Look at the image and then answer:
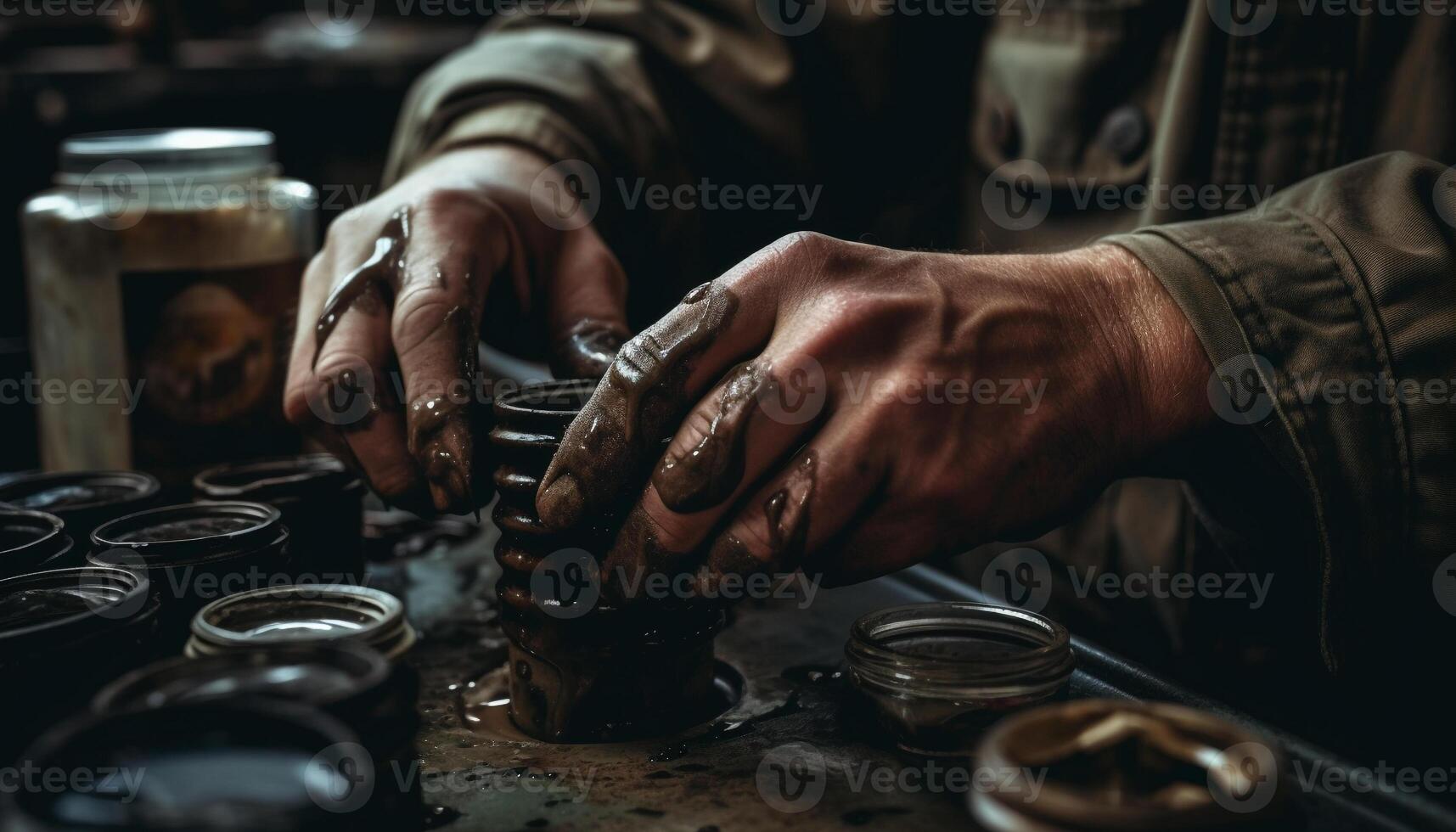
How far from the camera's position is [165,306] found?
1.58 metres

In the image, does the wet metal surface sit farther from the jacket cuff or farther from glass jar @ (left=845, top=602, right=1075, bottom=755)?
the jacket cuff

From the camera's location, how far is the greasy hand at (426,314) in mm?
1192

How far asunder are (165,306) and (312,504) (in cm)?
49

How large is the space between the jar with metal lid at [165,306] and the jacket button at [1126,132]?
3.93 ft

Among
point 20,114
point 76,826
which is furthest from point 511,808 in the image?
point 20,114

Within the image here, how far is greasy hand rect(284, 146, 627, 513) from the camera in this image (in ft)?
3.91

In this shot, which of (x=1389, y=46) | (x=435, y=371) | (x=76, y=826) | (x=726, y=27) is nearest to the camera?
(x=76, y=826)

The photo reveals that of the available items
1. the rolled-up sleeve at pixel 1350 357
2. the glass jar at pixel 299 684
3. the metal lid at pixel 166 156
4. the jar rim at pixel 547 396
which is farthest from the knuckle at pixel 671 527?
the metal lid at pixel 166 156

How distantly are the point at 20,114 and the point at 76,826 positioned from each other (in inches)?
127

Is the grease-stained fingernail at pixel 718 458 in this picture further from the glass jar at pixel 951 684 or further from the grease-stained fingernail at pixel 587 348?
the grease-stained fingernail at pixel 587 348

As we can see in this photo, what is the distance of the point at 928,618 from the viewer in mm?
1103

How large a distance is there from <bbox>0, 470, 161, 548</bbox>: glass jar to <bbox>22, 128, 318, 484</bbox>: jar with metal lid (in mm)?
254

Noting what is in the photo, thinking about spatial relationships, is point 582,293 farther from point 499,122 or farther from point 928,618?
point 928,618

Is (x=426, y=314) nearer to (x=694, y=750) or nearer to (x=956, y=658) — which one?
(x=694, y=750)
